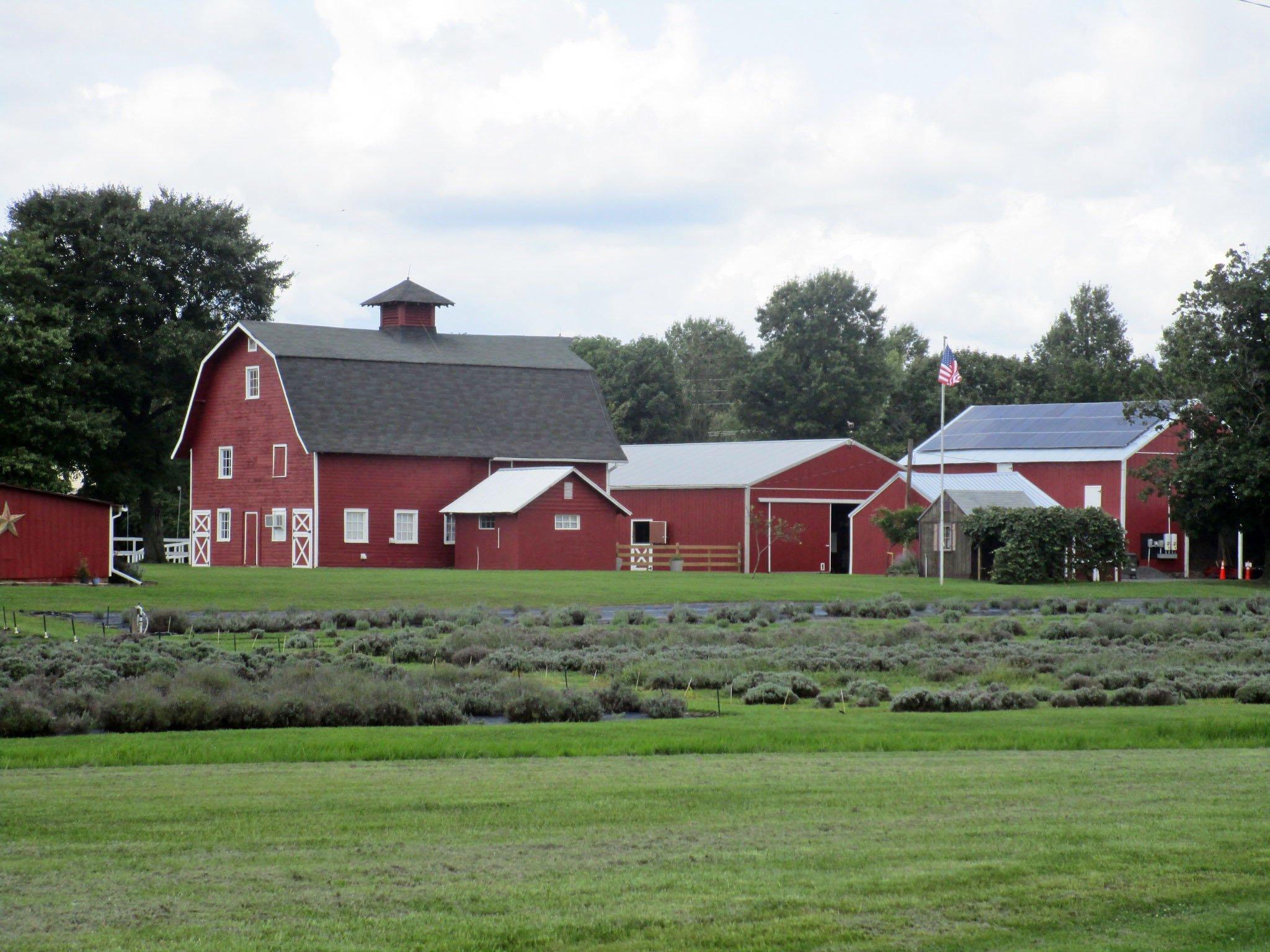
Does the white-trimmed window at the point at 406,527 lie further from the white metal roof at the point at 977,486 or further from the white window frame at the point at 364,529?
the white metal roof at the point at 977,486

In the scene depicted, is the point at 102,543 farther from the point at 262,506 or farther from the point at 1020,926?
the point at 1020,926

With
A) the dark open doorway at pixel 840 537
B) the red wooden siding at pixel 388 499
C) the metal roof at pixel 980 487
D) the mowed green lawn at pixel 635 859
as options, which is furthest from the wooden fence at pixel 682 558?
the mowed green lawn at pixel 635 859

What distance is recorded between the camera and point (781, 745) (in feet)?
46.2

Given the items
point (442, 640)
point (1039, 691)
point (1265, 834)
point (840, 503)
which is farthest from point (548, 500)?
point (1265, 834)

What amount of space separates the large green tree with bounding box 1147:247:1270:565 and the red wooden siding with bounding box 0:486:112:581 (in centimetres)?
3334

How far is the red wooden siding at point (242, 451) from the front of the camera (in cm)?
5594

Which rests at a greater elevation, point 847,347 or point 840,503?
point 847,347

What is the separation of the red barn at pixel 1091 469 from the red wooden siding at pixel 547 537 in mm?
10363

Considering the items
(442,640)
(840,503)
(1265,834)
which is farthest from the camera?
(840,503)

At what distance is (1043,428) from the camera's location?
63844mm

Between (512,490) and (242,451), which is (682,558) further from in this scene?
(242,451)

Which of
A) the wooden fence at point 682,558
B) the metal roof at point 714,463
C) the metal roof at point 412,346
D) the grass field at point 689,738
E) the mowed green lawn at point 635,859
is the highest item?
the metal roof at point 412,346

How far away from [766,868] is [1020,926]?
1.43 metres

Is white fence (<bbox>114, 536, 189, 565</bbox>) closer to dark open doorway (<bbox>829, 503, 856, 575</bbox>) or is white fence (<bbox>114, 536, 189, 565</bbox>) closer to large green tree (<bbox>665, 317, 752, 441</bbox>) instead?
dark open doorway (<bbox>829, 503, 856, 575</bbox>)
